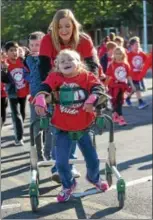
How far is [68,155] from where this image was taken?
4.11m

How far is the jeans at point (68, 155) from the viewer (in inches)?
160

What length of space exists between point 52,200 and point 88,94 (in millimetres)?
1171

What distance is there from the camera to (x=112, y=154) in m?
4.34

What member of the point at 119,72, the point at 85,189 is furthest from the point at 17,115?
the point at 119,72

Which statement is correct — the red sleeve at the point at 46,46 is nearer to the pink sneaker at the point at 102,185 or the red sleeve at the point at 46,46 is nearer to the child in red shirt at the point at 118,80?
the pink sneaker at the point at 102,185

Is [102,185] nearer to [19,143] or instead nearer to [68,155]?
[68,155]

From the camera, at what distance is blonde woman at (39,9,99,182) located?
3.77 m

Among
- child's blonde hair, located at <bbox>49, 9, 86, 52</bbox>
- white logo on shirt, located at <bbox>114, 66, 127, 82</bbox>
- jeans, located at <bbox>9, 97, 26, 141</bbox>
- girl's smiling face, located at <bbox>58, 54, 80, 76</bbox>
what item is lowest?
jeans, located at <bbox>9, 97, 26, 141</bbox>

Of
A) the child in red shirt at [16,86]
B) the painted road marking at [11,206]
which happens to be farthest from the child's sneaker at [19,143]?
the painted road marking at [11,206]

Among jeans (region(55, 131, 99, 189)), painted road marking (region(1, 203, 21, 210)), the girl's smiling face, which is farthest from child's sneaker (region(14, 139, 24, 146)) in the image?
the girl's smiling face

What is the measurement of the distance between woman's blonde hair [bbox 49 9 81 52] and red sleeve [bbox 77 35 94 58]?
2.9 inches

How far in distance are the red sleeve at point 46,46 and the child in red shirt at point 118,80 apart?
15.9 feet

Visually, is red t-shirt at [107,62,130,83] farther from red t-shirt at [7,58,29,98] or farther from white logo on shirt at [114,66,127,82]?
red t-shirt at [7,58,29,98]

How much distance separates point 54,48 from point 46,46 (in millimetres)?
69
